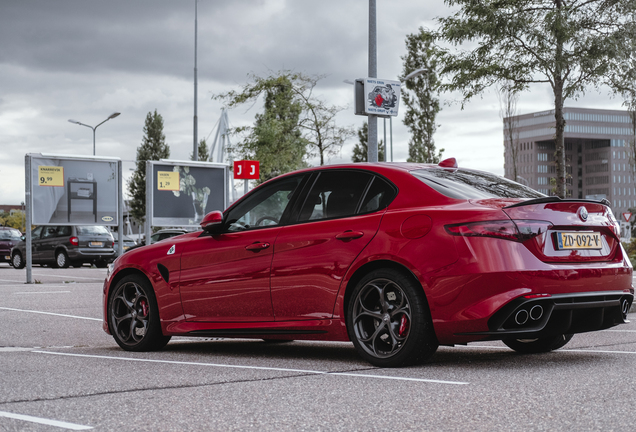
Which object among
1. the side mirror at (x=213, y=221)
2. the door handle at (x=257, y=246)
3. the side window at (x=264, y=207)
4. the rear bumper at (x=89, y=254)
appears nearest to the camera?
the door handle at (x=257, y=246)

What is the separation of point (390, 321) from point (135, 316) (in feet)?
8.78

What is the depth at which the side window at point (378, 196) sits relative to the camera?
590 cm

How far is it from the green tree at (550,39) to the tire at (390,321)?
42.9 ft

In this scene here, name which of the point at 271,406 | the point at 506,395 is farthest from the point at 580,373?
the point at 271,406

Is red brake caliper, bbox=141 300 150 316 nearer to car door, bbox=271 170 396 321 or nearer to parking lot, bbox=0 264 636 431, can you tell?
parking lot, bbox=0 264 636 431

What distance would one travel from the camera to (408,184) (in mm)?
5883

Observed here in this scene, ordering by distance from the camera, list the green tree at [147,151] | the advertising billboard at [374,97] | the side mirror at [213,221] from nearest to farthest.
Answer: the side mirror at [213,221]
the advertising billboard at [374,97]
the green tree at [147,151]

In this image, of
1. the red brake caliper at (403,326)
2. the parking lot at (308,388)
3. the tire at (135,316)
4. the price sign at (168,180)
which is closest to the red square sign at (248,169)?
the price sign at (168,180)

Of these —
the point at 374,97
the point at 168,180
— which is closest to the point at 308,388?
the point at 374,97

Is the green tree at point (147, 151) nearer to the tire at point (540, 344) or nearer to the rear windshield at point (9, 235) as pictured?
the rear windshield at point (9, 235)

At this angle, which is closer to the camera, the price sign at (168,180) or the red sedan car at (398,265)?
the red sedan car at (398,265)

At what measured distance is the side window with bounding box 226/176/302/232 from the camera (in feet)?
21.6

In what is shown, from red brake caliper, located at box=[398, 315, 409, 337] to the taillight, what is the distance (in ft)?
2.21

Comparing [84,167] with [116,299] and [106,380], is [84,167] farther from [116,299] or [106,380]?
[106,380]
